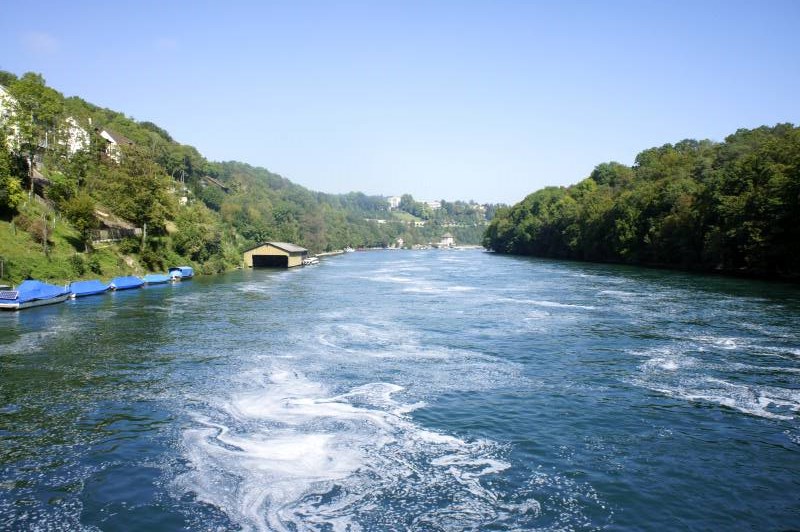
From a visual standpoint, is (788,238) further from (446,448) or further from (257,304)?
(446,448)

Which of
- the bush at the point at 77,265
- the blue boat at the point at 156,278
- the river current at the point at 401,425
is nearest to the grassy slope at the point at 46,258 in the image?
the bush at the point at 77,265

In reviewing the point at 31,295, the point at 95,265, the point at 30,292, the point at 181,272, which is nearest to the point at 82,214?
the point at 95,265

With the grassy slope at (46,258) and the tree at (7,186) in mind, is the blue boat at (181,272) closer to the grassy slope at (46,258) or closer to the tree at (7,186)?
the grassy slope at (46,258)

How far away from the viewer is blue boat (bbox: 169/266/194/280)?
69.6m

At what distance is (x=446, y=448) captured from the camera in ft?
53.7

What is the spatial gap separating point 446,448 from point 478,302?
34239mm

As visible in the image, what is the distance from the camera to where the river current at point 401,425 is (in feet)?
42.4

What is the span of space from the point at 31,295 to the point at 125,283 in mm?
14757

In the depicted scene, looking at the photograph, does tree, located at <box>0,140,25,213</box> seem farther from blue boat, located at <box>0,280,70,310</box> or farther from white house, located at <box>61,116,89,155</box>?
white house, located at <box>61,116,89,155</box>

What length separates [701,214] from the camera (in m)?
80.8

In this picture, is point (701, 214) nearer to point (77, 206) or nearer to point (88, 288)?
point (88, 288)

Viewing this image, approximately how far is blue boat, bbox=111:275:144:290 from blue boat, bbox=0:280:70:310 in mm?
8204

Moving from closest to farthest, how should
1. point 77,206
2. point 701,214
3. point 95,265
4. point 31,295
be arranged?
1. point 31,295
2. point 95,265
3. point 77,206
4. point 701,214

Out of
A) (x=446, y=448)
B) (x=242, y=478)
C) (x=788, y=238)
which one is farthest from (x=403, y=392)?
(x=788, y=238)
